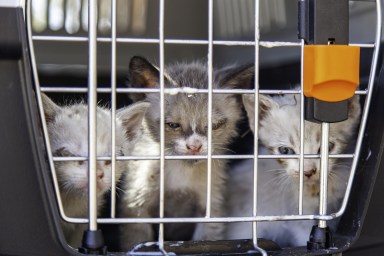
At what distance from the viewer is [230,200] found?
1.60 meters

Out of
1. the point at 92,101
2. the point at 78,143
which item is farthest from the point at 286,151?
the point at 92,101

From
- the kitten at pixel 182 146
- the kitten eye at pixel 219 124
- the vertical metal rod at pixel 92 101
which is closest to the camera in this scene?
the vertical metal rod at pixel 92 101

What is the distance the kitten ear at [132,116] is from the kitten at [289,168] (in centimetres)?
27

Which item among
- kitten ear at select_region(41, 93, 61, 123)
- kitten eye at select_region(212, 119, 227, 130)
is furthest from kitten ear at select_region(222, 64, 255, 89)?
kitten ear at select_region(41, 93, 61, 123)

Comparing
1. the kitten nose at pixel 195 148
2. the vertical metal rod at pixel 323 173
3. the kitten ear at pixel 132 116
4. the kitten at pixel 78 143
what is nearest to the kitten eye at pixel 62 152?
the kitten at pixel 78 143

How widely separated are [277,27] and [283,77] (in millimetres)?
131

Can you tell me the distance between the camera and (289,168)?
134cm

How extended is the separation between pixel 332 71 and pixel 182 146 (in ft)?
1.87

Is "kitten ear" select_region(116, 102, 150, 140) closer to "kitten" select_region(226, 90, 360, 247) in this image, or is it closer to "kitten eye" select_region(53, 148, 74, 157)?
"kitten eye" select_region(53, 148, 74, 157)

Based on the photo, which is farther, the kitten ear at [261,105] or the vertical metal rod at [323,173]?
the kitten ear at [261,105]

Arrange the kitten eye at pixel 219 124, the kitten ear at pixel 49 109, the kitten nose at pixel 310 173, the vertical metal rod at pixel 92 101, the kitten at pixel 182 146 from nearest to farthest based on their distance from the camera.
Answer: the vertical metal rod at pixel 92 101
the kitten ear at pixel 49 109
the kitten nose at pixel 310 173
the kitten at pixel 182 146
the kitten eye at pixel 219 124

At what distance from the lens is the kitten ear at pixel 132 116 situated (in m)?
1.27

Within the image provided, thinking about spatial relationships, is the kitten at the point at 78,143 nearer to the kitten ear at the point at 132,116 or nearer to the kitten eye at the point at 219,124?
the kitten ear at the point at 132,116

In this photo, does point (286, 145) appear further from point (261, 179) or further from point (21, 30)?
point (21, 30)
